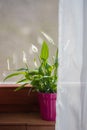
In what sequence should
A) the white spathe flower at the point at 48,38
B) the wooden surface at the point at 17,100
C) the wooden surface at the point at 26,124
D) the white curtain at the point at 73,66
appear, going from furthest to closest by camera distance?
the wooden surface at the point at 17,100, the white spathe flower at the point at 48,38, the wooden surface at the point at 26,124, the white curtain at the point at 73,66

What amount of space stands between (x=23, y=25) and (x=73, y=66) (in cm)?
66

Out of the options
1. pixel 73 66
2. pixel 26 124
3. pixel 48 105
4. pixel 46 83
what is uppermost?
pixel 73 66

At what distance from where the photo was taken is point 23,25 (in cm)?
148

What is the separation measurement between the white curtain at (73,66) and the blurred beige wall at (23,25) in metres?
0.55

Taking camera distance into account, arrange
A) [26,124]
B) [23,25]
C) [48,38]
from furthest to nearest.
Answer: [23,25] < [48,38] < [26,124]

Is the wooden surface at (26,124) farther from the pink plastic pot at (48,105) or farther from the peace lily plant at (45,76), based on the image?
the peace lily plant at (45,76)

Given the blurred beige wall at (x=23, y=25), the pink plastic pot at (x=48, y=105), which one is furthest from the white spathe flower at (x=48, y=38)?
the pink plastic pot at (x=48, y=105)

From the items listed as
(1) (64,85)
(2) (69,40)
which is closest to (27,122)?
(1) (64,85)

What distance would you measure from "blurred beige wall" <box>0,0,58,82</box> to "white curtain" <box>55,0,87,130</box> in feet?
1.81

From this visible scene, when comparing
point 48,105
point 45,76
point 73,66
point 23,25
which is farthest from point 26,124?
point 23,25

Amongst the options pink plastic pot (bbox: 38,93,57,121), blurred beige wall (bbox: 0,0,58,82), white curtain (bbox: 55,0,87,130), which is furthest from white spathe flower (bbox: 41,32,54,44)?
white curtain (bbox: 55,0,87,130)

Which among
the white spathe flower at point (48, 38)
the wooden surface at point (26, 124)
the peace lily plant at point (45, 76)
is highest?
the white spathe flower at point (48, 38)

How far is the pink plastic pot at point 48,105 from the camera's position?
125cm

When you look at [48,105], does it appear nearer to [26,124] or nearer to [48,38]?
[26,124]
